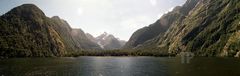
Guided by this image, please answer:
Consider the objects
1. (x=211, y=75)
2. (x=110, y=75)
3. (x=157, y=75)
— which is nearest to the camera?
(x=211, y=75)

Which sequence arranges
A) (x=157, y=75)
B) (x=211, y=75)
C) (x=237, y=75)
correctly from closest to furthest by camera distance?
1. (x=237, y=75)
2. (x=211, y=75)
3. (x=157, y=75)

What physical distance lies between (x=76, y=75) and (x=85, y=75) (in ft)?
14.0

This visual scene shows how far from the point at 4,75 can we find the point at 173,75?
2830 inches

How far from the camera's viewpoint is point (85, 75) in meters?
131

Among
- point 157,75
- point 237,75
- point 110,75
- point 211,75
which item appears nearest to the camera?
point 237,75

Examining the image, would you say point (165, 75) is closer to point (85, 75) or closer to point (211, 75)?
point (211, 75)

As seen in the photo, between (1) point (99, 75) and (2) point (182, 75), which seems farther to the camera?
(1) point (99, 75)

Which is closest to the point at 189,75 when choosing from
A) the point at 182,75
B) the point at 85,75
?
the point at 182,75

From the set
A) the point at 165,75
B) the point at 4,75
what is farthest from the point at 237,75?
the point at 4,75

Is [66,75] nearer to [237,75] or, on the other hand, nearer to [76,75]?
[76,75]

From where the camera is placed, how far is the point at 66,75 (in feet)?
424

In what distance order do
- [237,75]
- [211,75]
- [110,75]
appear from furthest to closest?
[110,75]
[211,75]
[237,75]

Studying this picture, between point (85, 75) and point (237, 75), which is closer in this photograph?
point (237, 75)

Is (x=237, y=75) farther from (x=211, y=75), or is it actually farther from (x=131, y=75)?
(x=131, y=75)
